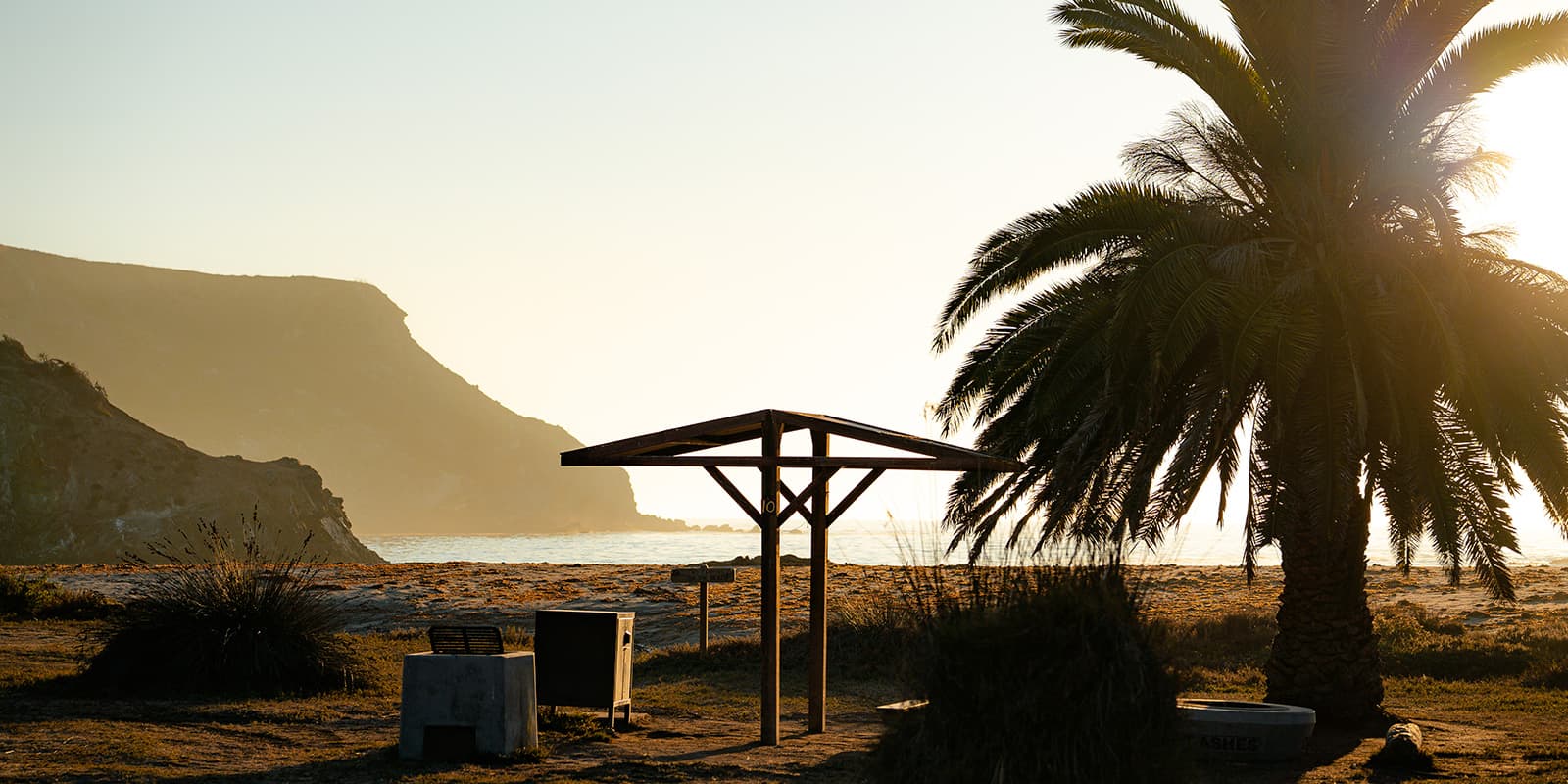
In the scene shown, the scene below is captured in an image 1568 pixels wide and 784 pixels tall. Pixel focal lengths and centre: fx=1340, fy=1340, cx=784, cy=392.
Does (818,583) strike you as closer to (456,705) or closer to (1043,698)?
(456,705)

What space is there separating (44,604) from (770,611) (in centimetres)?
1867

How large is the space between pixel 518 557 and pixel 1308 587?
121 meters

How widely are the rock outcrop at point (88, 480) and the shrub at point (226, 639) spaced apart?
7368 centimetres

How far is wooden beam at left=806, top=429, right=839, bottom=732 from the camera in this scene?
14.0m

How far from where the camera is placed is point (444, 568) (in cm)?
4384

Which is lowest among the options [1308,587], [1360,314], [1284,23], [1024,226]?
[1308,587]

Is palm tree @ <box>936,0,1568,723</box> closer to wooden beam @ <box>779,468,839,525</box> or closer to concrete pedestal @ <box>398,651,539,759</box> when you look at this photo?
wooden beam @ <box>779,468,839,525</box>

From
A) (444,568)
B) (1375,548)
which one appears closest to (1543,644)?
(444,568)

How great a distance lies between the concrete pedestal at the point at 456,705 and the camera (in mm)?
11758

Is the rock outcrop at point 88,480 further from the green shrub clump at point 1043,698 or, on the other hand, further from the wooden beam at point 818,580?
the green shrub clump at point 1043,698

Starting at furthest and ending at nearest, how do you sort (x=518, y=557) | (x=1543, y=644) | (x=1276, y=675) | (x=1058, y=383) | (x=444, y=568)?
(x=518, y=557), (x=444, y=568), (x=1543, y=644), (x=1276, y=675), (x=1058, y=383)

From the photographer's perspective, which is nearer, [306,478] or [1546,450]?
[1546,450]

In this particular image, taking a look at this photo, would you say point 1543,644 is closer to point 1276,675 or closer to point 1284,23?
point 1276,675

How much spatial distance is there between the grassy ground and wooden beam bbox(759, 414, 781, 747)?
0.32 metres
